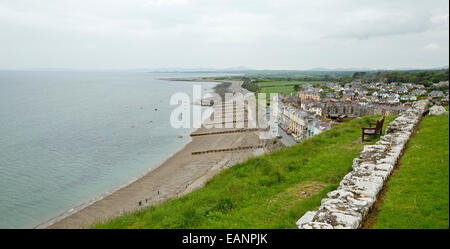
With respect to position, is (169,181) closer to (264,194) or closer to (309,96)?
(264,194)

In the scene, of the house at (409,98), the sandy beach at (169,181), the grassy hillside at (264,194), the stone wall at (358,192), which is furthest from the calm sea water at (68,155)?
the house at (409,98)

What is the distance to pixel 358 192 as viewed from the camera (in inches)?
248

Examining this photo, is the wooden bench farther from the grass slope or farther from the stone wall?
the grass slope

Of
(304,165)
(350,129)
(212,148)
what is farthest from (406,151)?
(212,148)

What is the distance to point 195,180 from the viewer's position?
2842cm

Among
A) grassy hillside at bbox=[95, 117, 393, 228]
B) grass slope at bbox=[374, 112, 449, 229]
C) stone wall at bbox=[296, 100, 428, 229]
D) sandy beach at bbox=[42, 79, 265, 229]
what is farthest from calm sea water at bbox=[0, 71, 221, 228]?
grass slope at bbox=[374, 112, 449, 229]

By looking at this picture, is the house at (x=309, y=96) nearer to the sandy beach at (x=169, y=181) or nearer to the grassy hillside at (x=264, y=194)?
the sandy beach at (x=169, y=181)

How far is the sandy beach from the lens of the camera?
21838 millimetres

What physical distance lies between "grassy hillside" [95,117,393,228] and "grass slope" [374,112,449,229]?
180cm

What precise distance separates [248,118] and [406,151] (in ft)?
185

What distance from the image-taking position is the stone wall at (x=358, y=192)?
5.23 meters

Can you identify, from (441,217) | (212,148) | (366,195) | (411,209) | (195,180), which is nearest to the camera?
(441,217)

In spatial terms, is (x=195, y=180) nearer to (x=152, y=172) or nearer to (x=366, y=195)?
(x=152, y=172)

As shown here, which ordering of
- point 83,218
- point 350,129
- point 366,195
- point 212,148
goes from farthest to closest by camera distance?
point 212,148, point 83,218, point 350,129, point 366,195
